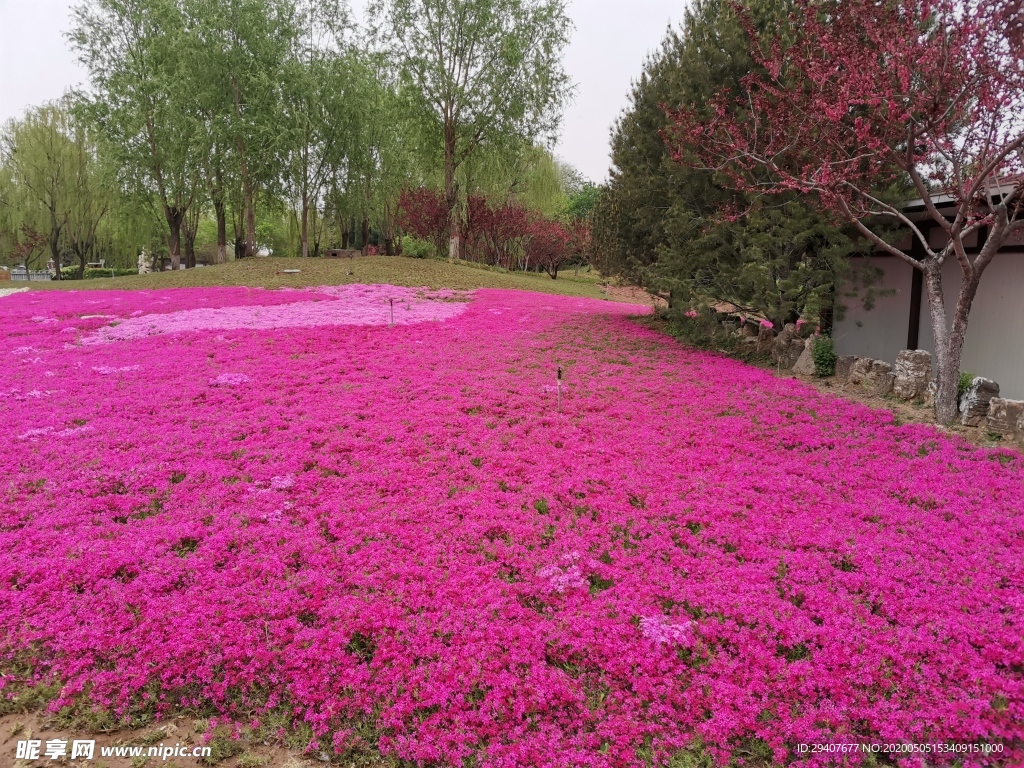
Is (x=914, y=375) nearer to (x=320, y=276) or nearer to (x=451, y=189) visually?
(x=320, y=276)

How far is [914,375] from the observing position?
25.2 feet

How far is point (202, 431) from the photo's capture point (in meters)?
6.11

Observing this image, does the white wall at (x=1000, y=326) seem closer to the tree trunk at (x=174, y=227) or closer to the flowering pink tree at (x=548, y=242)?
the flowering pink tree at (x=548, y=242)

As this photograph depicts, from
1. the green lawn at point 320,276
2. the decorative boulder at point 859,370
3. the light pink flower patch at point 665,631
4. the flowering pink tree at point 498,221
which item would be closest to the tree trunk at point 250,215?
the green lawn at point 320,276

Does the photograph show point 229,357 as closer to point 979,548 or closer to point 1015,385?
point 979,548

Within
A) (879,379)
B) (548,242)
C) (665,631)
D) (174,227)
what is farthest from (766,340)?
(174,227)

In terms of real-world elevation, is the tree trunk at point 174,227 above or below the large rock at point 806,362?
above

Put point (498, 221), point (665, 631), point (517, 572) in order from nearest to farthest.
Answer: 1. point (665, 631)
2. point (517, 572)
3. point (498, 221)

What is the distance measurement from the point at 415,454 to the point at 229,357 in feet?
17.5

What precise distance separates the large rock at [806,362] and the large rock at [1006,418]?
2.98 meters

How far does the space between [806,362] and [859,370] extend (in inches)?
35.9

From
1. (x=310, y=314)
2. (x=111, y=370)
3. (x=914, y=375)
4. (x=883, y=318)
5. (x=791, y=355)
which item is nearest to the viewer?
(x=914, y=375)

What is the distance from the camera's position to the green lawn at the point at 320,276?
2072 centimetres

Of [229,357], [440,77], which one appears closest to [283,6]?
[440,77]
